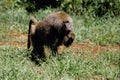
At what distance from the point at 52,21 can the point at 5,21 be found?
3952 millimetres

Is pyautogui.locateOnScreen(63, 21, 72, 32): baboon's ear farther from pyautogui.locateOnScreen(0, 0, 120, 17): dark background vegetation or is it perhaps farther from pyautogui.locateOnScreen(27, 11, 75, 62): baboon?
pyautogui.locateOnScreen(0, 0, 120, 17): dark background vegetation

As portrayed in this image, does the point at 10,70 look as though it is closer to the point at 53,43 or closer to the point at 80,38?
the point at 53,43

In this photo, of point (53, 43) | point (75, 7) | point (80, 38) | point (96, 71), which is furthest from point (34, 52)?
point (75, 7)

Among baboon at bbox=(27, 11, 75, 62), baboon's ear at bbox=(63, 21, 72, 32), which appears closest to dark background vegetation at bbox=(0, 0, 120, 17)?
baboon at bbox=(27, 11, 75, 62)

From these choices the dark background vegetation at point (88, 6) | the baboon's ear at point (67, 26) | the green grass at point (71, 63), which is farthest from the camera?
the dark background vegetation at point (88, 6)

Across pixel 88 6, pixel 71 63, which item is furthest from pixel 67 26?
pixel 88 6

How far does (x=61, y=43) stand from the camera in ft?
22.6

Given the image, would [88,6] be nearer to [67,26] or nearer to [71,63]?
[67,26]

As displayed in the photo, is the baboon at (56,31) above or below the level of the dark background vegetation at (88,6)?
above

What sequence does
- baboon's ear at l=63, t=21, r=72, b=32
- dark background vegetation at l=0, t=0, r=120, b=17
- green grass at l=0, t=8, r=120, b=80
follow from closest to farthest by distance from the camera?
green grass at l=0, t=8, r=120, b=80 < baboon's ear at l=63, t=21, r=72, b=32 < dark background vegetation at l=0, t=0, r=120, b=17

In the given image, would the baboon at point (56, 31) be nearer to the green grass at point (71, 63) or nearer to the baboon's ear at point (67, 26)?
the baboon's ear at point (67, 26)

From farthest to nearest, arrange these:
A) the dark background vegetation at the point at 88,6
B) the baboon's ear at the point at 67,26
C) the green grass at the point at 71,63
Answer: the dark background vegetation at the point at 88,6 → the baboon's ear at the point at 67,26 → the green grass at the point at 71,63

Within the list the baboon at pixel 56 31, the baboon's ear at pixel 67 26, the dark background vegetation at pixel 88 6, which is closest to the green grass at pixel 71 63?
the baboon at pixel 56 31

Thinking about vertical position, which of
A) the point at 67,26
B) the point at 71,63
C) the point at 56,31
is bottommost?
the point at 71,63
